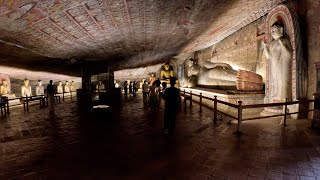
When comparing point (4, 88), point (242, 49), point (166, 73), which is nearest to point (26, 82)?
point (4, 88)

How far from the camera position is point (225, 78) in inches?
356

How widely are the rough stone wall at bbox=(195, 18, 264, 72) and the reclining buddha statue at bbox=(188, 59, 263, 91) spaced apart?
60cm

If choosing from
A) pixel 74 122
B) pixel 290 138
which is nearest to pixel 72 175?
pixel 74 122

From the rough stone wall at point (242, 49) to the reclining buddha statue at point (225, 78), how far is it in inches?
→ 23.5

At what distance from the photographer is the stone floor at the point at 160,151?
2.85 metres

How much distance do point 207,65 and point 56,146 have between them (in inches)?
345

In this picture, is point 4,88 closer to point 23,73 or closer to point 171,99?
point 23,73

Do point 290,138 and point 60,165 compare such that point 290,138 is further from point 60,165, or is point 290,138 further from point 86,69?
point 86,69

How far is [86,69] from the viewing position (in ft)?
36.8

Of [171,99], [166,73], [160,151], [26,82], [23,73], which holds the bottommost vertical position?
[160,151]

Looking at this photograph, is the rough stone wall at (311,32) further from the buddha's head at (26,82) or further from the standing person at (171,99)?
→ the buddha's head at (26,82)

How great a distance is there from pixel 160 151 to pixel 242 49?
292 inches

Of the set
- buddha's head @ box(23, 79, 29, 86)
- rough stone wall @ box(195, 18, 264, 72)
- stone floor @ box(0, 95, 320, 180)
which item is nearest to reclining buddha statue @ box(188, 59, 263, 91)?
rough stone wall @ box(195, 18, 264, 72)

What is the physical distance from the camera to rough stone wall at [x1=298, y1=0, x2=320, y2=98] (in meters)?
5.46
